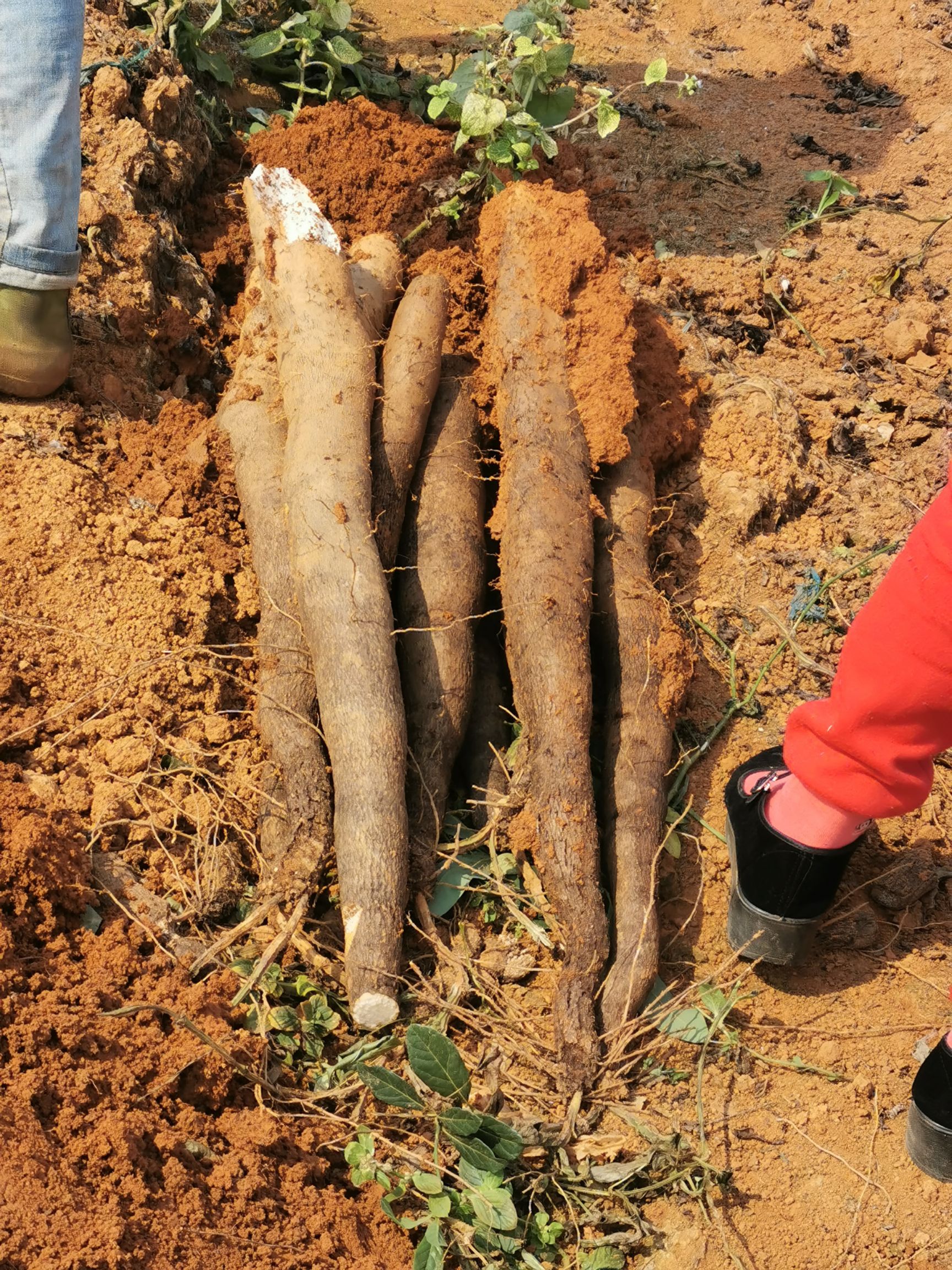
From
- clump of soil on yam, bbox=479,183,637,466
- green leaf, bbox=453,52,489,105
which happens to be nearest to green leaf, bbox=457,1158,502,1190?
clump of soil on yam, bbox=479,183,637,466

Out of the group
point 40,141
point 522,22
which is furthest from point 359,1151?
point 522,22

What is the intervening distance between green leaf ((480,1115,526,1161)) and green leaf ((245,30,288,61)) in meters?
3.91

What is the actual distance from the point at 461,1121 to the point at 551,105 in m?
3.46

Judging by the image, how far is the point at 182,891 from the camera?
258 cm

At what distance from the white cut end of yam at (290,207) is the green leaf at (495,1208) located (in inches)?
101

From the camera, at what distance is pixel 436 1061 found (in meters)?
2.23

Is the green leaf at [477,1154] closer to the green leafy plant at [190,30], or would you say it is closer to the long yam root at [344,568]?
the long yam root at [344,568]

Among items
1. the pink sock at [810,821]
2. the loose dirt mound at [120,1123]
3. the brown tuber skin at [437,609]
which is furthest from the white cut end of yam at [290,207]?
the pink sock at [810,821]

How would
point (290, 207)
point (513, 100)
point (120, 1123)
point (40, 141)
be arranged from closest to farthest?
point (120, 1123), point (40, 141), point (290, 207), point (513, 100)

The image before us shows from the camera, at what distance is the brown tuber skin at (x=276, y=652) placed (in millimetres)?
2623

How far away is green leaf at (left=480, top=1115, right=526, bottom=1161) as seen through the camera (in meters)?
2.18

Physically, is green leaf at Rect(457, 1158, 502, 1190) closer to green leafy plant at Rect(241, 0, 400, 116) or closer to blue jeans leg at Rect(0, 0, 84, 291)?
blue jeans leg at Rect(0, 0, 84, 291)

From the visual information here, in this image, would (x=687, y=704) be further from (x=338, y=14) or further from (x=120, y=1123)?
(x=338, y=14)

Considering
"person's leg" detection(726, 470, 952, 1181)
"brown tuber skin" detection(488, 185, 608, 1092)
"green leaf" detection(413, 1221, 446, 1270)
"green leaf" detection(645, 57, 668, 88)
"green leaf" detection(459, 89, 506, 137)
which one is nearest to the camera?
"person's leg" detection(726, 470, 952, 1181)
